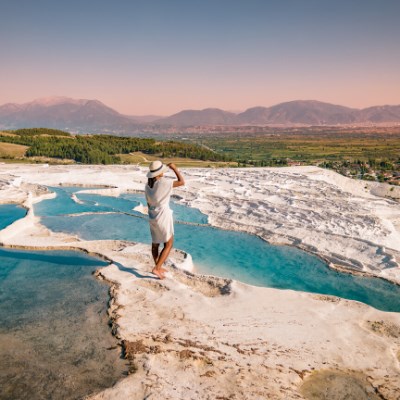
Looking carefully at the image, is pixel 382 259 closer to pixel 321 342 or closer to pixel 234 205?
pixel 321 342

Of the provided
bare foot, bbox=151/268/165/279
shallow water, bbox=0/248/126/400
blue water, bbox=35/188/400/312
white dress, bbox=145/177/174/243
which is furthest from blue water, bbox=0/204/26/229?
white dress, bbox=145/177/174/243

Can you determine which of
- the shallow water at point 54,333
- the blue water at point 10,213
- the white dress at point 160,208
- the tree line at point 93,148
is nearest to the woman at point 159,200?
the white dress at point 160,208

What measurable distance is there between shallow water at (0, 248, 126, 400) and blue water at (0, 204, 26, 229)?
16.6 feet

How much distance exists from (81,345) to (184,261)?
12.8 feet

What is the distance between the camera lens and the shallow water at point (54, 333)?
4.14 metres

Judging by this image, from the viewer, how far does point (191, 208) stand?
634 inches

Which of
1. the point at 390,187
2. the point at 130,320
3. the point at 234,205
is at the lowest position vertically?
the point at 390,187

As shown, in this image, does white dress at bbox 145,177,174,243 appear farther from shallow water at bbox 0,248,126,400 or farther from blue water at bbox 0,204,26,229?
blue water at bbox 0,204,26,229

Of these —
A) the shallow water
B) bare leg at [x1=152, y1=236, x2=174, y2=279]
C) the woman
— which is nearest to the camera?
the shallow water

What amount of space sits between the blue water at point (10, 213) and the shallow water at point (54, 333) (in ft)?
16.6

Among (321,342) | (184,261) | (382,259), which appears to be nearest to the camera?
(321,342)

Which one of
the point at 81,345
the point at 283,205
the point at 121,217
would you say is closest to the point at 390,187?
the point at 283,205

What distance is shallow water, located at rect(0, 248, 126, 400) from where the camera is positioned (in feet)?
13.6

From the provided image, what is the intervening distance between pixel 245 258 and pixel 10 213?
29.4 feet
